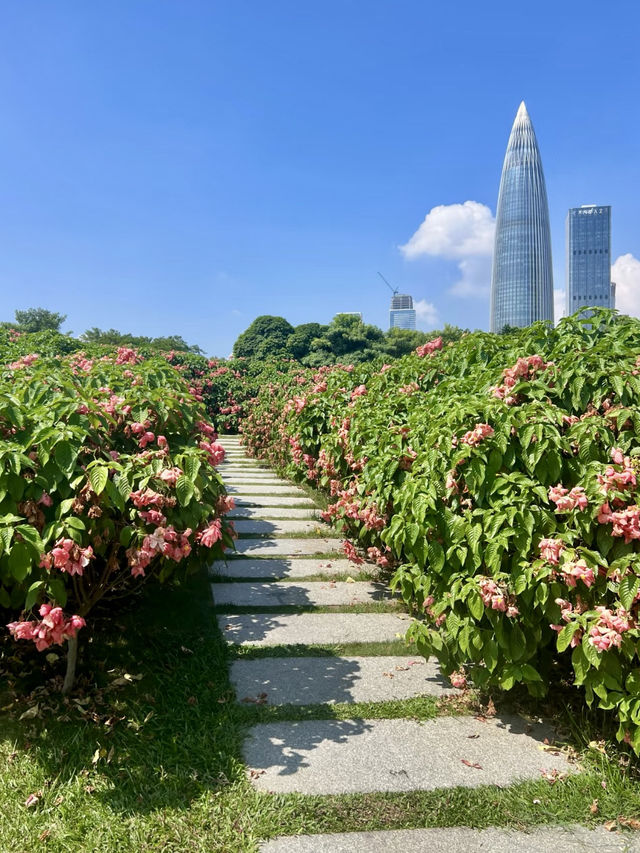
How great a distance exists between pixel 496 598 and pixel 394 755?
0.81m

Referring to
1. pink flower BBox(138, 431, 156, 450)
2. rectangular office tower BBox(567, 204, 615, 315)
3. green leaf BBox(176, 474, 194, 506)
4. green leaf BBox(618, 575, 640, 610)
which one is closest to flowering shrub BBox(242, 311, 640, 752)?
green leaf BBox(618, 575, 640, 610)

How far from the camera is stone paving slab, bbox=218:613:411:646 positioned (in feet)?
11.7

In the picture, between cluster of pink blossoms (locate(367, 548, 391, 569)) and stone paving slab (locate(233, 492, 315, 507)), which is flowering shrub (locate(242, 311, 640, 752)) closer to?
cluster of pink blossoms (locate(367, 548, 391, 569))

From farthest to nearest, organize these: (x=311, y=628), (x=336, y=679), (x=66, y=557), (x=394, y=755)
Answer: (x=311, y=628) < (x=336, y=679) < (x=394, y=755) < (x=66, y=557)

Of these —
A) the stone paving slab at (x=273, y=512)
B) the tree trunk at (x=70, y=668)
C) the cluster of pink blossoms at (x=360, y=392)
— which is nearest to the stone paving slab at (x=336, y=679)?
the tree trunk at (x=70, y=668)

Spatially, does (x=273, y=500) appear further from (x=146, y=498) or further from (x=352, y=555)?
(x=146, y=498)

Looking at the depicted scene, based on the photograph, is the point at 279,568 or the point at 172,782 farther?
the point at 279,568

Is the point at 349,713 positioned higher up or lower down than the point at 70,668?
lower down

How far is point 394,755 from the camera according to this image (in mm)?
2498

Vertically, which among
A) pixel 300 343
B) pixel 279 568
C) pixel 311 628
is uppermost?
pixel 300 343

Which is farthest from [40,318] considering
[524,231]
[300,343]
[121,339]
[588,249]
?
[588,249]

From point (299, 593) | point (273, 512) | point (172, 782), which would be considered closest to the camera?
point (172, 782)

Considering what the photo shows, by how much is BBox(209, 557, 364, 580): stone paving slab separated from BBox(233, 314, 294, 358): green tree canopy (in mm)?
34559

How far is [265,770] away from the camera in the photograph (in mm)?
2371
